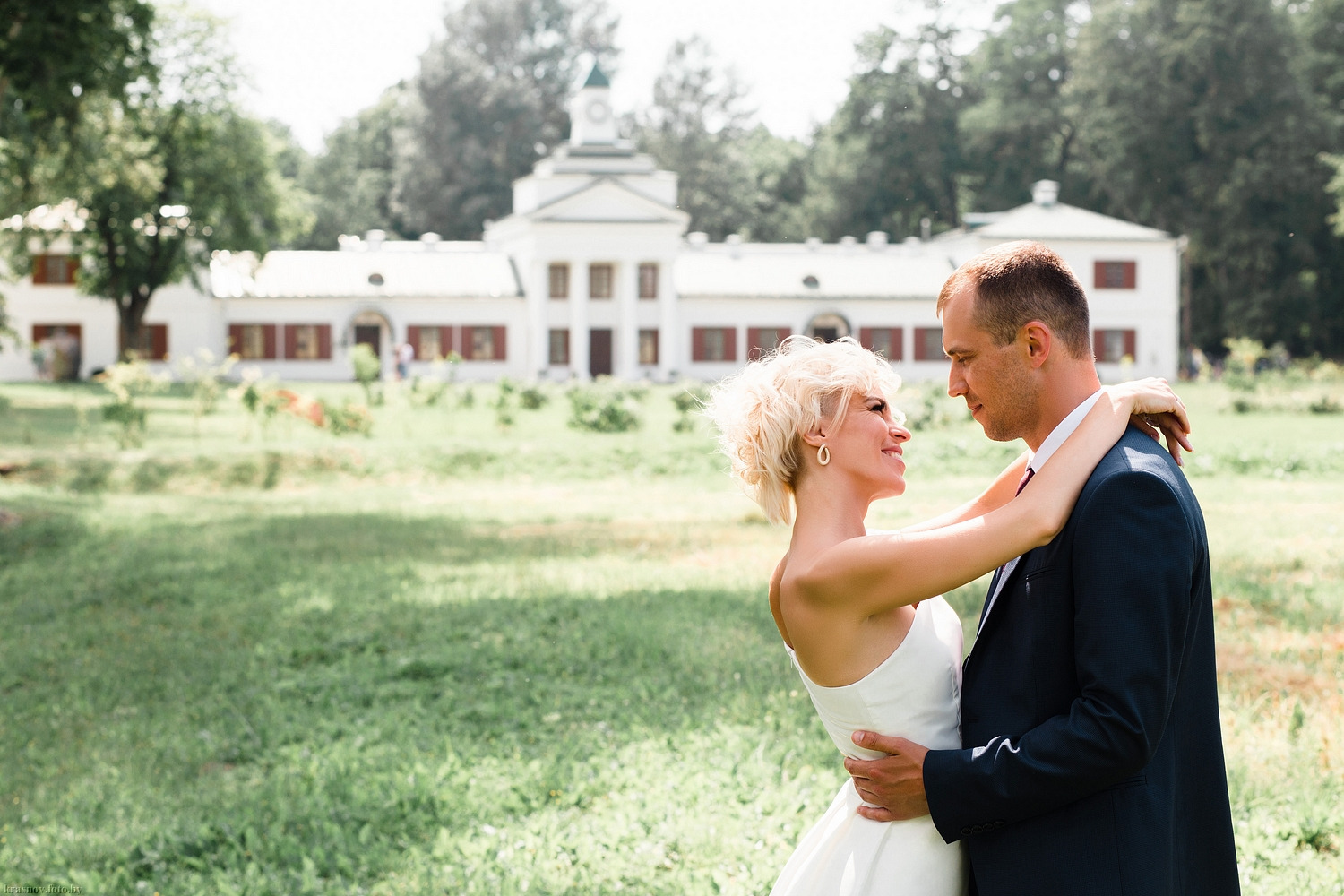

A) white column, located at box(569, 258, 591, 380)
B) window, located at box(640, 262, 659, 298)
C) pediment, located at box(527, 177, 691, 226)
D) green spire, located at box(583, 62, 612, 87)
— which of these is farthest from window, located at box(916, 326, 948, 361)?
green spire, located at box(583, 62, 612, 87)

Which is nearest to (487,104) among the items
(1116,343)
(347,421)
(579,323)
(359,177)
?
(359,177)

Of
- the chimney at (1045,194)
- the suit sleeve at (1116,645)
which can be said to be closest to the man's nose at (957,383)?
the suit sleeve at (1116,645)

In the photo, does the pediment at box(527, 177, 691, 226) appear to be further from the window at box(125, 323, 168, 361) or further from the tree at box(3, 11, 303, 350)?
the window at box(125, 323, 168, 361)

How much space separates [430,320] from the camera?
46812 millimetres

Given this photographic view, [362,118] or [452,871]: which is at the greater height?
[362,118]

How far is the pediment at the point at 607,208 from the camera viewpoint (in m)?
47.0

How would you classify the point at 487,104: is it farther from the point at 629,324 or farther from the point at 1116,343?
the point at 1116,343

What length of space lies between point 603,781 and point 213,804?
1.56 meters

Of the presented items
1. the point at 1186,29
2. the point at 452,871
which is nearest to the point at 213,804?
the point at 452,871

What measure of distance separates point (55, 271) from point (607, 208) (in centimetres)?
1913

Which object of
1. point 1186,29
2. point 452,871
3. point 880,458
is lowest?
point 452,871

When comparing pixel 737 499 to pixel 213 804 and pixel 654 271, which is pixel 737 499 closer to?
pixel 213 804

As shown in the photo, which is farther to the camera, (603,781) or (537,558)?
(537,558)

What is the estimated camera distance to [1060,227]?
49688 mm
